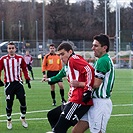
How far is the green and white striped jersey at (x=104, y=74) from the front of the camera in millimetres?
8023

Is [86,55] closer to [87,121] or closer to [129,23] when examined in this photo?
[129,23]

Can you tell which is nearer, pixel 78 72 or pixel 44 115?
pixel 78 72

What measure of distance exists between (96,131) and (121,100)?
11.3 metres

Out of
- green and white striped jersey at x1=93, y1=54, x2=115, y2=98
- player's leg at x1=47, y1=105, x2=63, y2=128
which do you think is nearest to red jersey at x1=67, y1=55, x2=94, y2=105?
green and white striped jersey at x1=93, y1=54, x2=115, y2=98

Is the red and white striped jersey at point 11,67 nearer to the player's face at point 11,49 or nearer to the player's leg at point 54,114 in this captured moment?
the player's face at point 11,49

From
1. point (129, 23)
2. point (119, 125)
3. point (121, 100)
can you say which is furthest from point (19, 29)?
point (119, 125)

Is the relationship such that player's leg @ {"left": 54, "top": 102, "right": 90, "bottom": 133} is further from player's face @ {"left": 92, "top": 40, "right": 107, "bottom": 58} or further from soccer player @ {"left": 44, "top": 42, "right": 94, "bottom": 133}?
player's face @ {"left": 92, "top": 40, "right": 107, "bottom": 58}

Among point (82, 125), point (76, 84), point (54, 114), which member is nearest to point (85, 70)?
point (76, 84)

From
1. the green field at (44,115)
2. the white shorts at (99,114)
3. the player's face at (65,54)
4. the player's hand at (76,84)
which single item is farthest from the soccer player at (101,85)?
the green field at (44,115)

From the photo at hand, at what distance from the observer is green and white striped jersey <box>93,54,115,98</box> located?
316 inches

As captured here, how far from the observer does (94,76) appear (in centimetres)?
817

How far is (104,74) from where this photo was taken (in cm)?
803

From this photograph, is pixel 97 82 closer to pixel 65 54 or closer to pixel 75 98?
pixel 75 98

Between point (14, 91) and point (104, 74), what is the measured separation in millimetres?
4918
